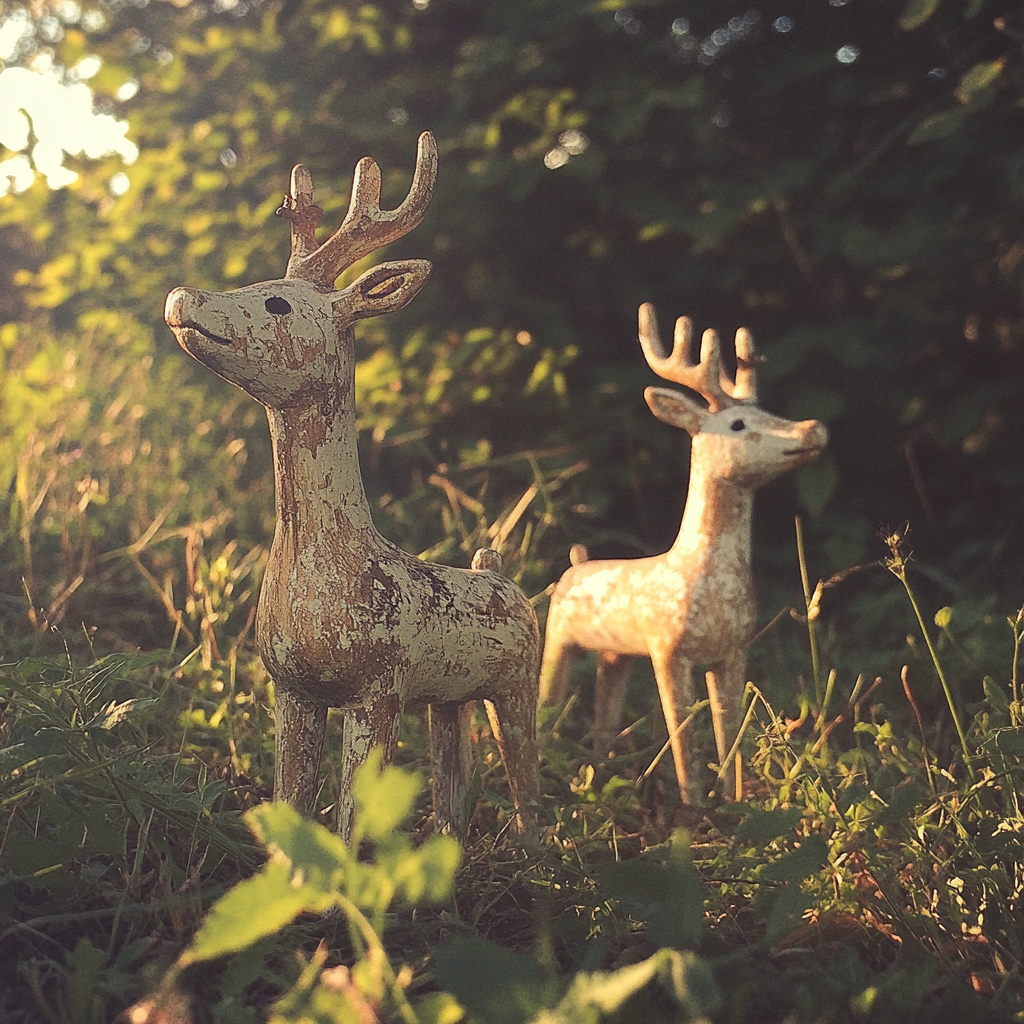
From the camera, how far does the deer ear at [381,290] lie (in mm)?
2074

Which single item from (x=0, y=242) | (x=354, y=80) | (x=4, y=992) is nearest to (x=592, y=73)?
(x=354, y=80)

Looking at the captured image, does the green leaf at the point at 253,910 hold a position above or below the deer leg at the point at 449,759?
above

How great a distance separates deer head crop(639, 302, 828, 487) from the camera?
107 inches

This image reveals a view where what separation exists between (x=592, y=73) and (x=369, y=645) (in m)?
3.16

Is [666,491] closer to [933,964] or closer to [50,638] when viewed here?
[50,638]

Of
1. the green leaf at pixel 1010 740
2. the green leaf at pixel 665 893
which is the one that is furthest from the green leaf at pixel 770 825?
the green leaf at pixel 1010 740

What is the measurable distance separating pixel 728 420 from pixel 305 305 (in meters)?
1.29

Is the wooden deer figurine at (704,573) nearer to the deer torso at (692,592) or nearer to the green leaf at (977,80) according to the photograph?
the deer torso at (692,592)

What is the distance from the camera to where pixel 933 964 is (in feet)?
5.46

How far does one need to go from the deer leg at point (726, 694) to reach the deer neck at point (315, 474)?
3.82 ft

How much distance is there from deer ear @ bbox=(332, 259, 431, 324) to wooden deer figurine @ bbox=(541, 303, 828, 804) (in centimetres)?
100

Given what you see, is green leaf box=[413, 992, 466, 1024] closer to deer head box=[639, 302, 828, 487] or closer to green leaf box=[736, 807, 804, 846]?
green leaf box=[736, 807, 804, 846]

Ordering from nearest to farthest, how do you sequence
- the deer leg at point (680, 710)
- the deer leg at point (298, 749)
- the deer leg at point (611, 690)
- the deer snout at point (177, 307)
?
1. the deer snout at point (177, 307)
2. the deer leg at point (298, 749)
3. the deer leg at point (680, 710)
4. the deer leg at point (611, 690)

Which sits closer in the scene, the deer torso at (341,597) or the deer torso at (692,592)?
the deer torso at (341,597)
